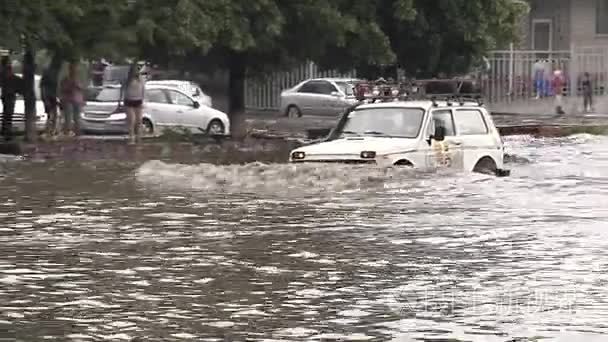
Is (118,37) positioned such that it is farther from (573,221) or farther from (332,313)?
(332,313)

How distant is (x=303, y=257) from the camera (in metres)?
13.8

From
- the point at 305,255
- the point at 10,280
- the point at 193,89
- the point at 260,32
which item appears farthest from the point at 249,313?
the point at 193,89

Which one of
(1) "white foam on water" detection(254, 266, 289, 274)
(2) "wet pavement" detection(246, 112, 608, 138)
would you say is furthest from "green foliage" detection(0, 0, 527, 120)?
(1) "white foam on water" detection(254, 266, 289, 274)

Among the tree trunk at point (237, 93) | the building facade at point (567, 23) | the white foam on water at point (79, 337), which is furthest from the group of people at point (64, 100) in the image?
the building facade at point (567, 23)

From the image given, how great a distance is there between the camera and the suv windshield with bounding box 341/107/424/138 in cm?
2147

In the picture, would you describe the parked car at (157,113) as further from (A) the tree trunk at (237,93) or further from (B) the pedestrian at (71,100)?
(B) the pedestrian at (71,100)

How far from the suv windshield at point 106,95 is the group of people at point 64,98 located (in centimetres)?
199

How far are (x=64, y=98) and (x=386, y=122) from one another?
1354 cm

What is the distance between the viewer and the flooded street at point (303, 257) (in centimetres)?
1039

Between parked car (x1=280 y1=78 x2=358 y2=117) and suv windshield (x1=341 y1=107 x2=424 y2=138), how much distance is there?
2579 centimetres

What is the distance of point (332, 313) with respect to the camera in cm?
1077

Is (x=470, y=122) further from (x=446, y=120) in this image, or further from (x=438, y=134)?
(x=438, y=134)

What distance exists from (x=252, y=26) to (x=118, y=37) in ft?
12.5

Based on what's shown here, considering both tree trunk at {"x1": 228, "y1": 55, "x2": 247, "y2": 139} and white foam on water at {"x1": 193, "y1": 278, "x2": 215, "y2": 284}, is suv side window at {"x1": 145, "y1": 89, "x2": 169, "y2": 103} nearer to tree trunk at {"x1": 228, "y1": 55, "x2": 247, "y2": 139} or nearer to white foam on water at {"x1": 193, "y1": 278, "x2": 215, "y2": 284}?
tree trunk at {"x1": 228, "y1": 55, "x2": 247, "y2": 139}
